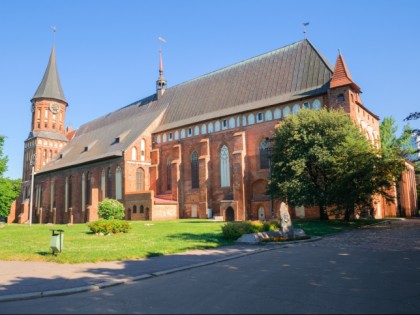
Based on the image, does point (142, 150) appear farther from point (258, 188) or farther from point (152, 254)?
point (152, 254)

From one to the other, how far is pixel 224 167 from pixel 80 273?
29.8 meters

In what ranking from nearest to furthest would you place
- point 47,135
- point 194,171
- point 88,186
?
1. point 194,171
2. point 88,186
3. point 47,135

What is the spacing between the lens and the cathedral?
112 ft

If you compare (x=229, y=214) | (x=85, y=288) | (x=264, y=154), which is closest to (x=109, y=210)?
(x=229, y=214)

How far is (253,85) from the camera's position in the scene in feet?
129

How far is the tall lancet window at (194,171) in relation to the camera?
135ft

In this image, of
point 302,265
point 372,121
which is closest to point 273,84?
point 372,121

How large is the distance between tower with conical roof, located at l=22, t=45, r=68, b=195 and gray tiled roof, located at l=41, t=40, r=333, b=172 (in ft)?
19.2

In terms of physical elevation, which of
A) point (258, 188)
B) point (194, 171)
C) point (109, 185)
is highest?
point (194, 171)

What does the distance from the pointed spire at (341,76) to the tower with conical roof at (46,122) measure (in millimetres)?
52024

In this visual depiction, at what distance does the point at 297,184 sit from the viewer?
24719 millimetres

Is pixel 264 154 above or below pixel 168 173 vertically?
above

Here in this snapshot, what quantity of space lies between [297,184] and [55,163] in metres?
47.1

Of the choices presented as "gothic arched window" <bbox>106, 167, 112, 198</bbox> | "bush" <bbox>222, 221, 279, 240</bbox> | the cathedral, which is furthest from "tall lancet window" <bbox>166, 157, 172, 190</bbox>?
"bush" <bbox>222, 221, 279, 240</bbox>
